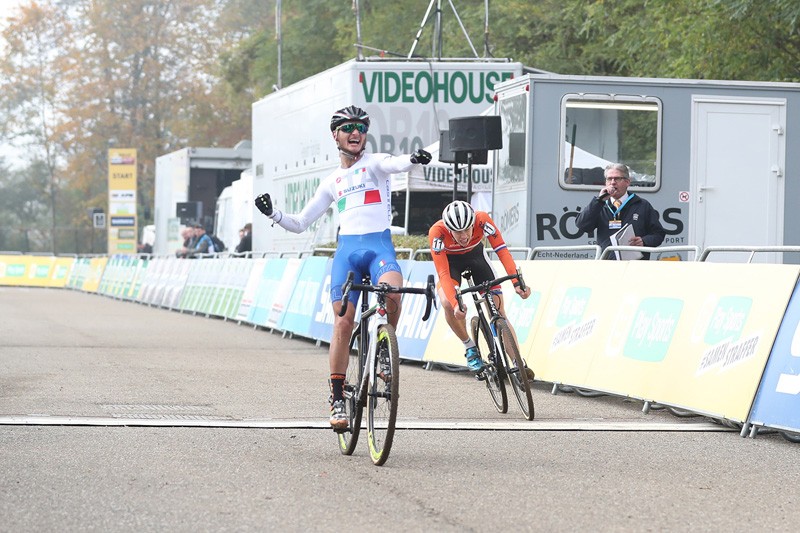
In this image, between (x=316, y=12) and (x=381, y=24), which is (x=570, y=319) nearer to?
(x=381, y=24)

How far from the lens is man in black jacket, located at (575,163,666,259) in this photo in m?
13.5

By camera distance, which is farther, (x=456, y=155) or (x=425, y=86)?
(x=425, y=86)

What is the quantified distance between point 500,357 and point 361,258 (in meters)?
2.24

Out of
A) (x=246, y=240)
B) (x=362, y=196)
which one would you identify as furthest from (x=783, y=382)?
(x=246, y=240)

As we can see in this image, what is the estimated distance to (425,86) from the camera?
23.2m

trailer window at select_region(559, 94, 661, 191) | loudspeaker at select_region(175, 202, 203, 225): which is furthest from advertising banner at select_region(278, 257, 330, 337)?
loudspeaker at select_region(175, 202, 203, 225)

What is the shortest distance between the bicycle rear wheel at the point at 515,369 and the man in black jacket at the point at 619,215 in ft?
10.4

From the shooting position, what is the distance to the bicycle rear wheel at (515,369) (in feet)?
34.0

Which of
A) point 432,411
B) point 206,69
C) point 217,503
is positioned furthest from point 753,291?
point 206,69

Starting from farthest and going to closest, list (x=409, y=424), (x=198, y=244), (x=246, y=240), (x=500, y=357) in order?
(x=198, y=244), (x=246, y=240), (x=500, y=357), (x=409, y=424)

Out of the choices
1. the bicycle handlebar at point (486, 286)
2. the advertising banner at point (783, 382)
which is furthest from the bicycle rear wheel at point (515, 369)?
the advertising banner at point (783, 382)

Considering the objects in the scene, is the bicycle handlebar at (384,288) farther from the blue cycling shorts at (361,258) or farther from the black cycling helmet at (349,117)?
the black cycling helmet at (349,117)

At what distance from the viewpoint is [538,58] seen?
115 feet

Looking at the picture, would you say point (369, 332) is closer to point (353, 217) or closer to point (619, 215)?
point (353, 217)
